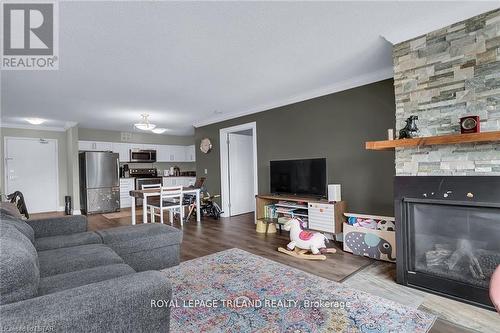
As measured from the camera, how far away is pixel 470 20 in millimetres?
2055

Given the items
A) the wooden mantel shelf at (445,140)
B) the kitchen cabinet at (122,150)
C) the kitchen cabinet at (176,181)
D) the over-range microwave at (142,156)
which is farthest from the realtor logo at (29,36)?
the kitchen cabinet at (176,181)

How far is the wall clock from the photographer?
6213 millimetres

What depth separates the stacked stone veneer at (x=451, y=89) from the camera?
1976 mm

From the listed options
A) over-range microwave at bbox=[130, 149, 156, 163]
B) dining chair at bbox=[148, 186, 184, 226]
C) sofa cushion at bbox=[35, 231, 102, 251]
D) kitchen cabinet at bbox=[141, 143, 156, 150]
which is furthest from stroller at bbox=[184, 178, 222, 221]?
kitchen cabinet at bbox=[141, 143, 156, 150]

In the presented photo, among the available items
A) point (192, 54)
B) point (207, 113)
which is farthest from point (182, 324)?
point (207, 113)

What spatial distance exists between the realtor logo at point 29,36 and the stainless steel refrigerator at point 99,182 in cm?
424

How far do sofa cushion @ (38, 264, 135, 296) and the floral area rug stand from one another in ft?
1.57

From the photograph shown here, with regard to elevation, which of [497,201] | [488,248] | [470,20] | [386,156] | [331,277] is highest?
[470,20]

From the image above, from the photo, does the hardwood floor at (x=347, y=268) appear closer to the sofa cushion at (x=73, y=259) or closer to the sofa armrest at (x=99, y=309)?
the sofa cushion at (x=73, y=259)

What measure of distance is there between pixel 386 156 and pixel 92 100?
4.73 m

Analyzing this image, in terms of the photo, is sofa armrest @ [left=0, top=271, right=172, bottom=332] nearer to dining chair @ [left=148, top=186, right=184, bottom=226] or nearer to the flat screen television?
the flat screen television

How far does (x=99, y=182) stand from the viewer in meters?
6.79

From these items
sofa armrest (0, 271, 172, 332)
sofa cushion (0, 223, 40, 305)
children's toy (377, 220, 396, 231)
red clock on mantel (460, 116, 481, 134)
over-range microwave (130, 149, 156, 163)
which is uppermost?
over-range microwave (130, 149, 156, 163)

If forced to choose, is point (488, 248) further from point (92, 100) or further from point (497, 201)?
point (92, 100)
